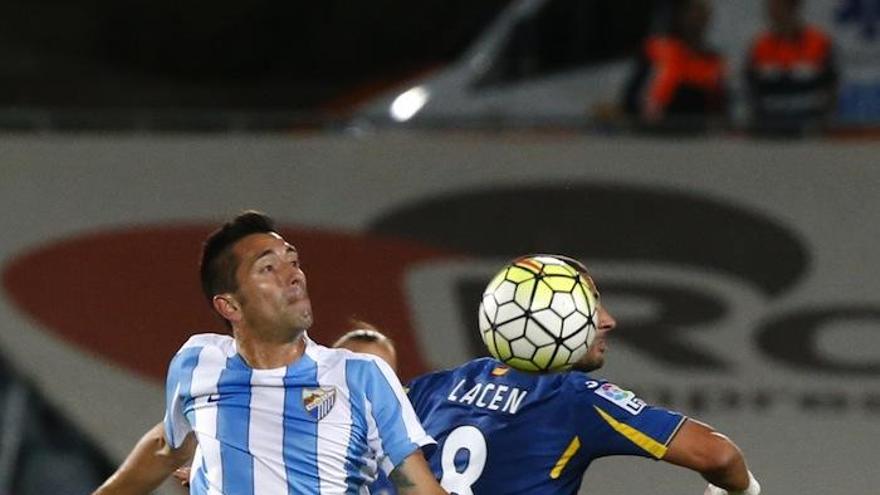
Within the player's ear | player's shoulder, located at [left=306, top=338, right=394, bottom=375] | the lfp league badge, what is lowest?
the lfp league badge

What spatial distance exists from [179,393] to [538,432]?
2.70ft

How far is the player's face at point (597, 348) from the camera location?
525 cm

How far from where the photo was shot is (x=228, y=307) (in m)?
5.03

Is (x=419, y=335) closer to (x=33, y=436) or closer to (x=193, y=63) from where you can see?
(x=33, y=436)

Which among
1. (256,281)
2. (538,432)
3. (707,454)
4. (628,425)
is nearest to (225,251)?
(256,281)

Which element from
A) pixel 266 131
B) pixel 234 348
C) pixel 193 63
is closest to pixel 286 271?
pixel 234 348

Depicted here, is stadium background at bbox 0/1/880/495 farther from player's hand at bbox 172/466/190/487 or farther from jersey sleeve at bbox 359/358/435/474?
jersey sleeve at bbox 359/358/435/474

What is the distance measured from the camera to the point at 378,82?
14.1 meters

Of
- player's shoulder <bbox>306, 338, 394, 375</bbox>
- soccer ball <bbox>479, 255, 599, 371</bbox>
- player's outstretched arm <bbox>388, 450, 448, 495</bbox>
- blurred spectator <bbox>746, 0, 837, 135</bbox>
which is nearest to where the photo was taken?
player's outstretched arm <bbox>388, 450, 448, 495</bbox>

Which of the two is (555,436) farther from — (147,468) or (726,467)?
(147,468)

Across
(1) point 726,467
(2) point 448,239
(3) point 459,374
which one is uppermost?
(3) point 459,374

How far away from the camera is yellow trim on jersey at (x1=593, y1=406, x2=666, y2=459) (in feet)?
16.6

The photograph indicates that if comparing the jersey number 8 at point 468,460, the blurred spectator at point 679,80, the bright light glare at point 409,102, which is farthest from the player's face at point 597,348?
the bright light glare at point 409,102

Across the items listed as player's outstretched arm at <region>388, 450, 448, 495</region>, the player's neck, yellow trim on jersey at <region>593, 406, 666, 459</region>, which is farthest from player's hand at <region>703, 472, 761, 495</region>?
the player's neck
